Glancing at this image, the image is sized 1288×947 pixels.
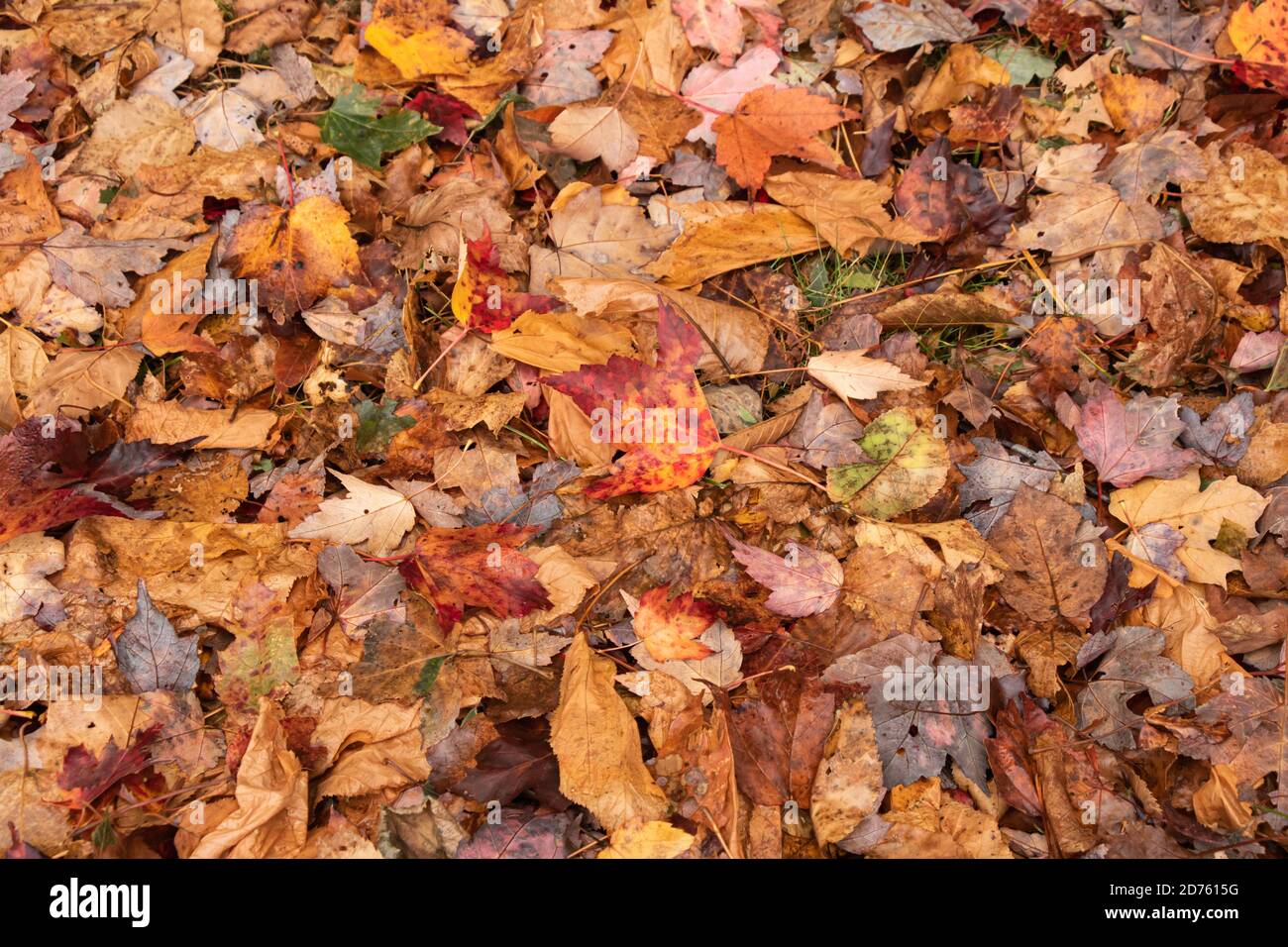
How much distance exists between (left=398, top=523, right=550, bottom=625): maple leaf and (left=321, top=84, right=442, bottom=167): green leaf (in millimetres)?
1296

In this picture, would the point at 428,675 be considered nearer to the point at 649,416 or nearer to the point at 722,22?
the point at 649,416

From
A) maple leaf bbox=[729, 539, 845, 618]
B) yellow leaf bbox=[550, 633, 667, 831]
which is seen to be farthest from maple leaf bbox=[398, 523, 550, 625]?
maple leaf bbox=[729, 539, 845, 618]

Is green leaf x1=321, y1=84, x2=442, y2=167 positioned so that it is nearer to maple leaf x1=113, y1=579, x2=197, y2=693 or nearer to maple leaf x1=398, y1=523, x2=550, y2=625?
maple leaf x1=398, y1=523, x2=550, y2=625

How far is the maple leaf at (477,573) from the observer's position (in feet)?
7.79

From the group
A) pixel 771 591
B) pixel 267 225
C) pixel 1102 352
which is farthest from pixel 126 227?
pixel 1102 352

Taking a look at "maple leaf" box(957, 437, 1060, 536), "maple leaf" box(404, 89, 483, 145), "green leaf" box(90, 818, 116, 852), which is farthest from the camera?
"maple leaf" box(404, 89, 483, 145)

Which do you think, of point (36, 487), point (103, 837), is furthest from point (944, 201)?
point (103, 837)

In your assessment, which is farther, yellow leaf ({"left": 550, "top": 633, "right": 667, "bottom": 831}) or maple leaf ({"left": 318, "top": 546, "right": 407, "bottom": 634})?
maple leaf ({"left": 318, "top": 546, "right": 407, "bottom": 634})

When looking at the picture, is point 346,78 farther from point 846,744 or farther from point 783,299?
point 846,744

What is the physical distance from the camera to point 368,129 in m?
2.89

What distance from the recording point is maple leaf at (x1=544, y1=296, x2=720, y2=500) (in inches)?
97.1

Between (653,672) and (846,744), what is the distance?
20.5 inches

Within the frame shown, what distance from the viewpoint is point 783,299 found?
278 centimetres

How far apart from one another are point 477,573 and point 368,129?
1547 mm
